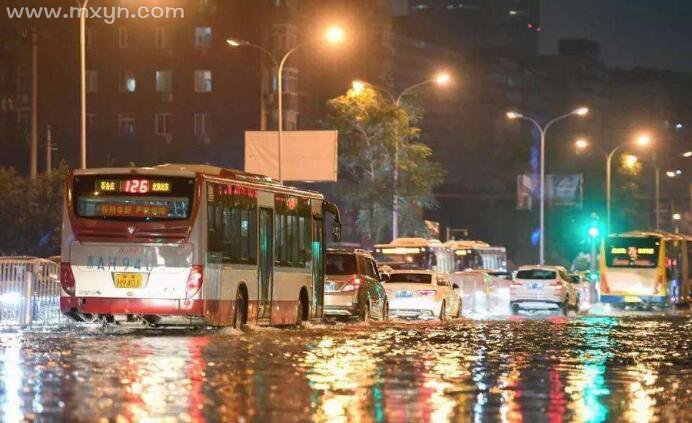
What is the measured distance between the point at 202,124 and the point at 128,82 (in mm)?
5330

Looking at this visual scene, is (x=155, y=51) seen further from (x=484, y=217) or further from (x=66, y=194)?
(x=66, y=194)

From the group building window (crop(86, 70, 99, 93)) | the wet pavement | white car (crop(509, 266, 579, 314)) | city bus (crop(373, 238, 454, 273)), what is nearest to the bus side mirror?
the wet pavement

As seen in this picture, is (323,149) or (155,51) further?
(155,51)

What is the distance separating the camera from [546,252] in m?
143

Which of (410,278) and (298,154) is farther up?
(298,154)

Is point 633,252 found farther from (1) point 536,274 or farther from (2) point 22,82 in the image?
(2) point 22,82

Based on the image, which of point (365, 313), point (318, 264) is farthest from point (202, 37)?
point (318, 264)

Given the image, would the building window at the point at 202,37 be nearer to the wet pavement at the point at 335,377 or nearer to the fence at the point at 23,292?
the fence at the point at 23,292

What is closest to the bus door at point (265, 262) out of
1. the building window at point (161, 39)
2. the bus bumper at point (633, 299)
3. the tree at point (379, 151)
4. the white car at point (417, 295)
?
the white car at point (417, 295)

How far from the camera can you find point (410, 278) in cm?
4444

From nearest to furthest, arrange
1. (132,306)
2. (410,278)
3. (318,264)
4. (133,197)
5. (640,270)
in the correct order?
(132,306) < (133,197) < (318,264) < (410,278) < (640,270)

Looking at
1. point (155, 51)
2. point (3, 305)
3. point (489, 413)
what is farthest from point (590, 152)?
point (489, 413)

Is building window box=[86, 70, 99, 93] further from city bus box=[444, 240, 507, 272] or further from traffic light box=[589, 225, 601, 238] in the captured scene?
traffic light box=[589, 225, 601, 238]

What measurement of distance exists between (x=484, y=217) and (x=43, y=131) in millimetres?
54420
